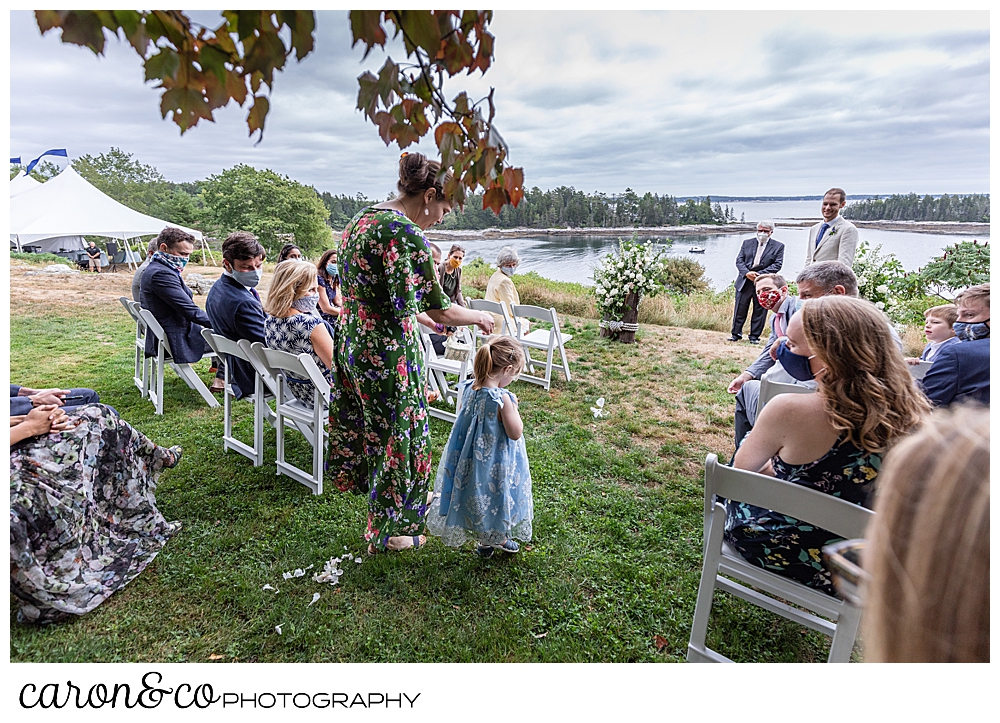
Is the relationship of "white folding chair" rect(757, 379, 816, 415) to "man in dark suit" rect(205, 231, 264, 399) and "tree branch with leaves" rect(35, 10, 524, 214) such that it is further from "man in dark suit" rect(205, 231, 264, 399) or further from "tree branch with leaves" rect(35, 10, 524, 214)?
"man in dark suit" rect(205, 231, 264, 399)

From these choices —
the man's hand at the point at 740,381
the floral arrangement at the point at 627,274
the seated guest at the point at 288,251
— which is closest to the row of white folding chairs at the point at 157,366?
the seated guest at the point at 288,251

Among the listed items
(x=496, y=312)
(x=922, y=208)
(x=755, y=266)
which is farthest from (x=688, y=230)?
(x=496, y=312)

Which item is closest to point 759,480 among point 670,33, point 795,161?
point 670,33

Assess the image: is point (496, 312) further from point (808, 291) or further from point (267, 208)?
point (267, 208)

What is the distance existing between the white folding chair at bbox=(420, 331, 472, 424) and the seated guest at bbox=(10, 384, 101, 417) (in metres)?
1.75

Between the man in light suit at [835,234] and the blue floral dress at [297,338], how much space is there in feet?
13.9

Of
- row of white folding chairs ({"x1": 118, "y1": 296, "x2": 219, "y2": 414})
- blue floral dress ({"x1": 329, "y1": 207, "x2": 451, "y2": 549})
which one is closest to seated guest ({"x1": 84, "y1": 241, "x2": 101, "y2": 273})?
row of white folding chairs ({"x1": 118, "y1": 296, "x2": 219, "y2": 414})

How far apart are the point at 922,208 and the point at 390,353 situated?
258 inches

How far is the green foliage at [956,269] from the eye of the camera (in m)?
4.96

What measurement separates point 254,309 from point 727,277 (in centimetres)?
737

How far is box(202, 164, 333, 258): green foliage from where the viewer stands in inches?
193

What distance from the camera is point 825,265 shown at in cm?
236

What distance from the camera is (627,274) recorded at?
5.62m

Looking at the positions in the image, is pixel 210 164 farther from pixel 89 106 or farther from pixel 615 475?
pixel 615 475
